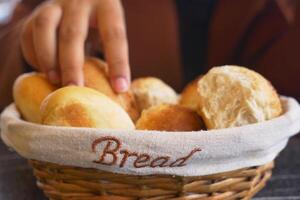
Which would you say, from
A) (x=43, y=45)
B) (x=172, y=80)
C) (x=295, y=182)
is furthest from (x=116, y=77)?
(x=172, y=80)

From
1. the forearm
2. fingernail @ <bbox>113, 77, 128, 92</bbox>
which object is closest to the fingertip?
fingernail @ <bbox>113, 77, 128, 92</bbox>

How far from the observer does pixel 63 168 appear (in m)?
0.40

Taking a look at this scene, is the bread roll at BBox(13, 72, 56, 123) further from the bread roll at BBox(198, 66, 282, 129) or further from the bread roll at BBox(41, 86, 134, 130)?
the bread roll at BBox(198, 66, 282, 129)

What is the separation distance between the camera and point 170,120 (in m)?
0.44

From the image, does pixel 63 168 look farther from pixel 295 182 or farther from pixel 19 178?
pixel 295 182

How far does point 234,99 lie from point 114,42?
0.63ft

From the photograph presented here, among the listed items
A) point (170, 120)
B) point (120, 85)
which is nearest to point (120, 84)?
point (120, 85)

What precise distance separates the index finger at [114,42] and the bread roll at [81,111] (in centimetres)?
10

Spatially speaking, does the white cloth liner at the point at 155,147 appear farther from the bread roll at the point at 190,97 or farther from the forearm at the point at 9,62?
the forearm at the point at 9,62

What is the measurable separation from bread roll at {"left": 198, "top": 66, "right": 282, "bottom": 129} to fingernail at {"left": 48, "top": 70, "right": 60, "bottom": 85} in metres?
0.18

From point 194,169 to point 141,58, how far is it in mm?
685

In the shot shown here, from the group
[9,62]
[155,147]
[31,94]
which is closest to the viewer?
[155,147]

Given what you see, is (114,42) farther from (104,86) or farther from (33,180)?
(33,180)

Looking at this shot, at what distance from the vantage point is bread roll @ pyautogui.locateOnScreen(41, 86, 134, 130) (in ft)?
1.31
